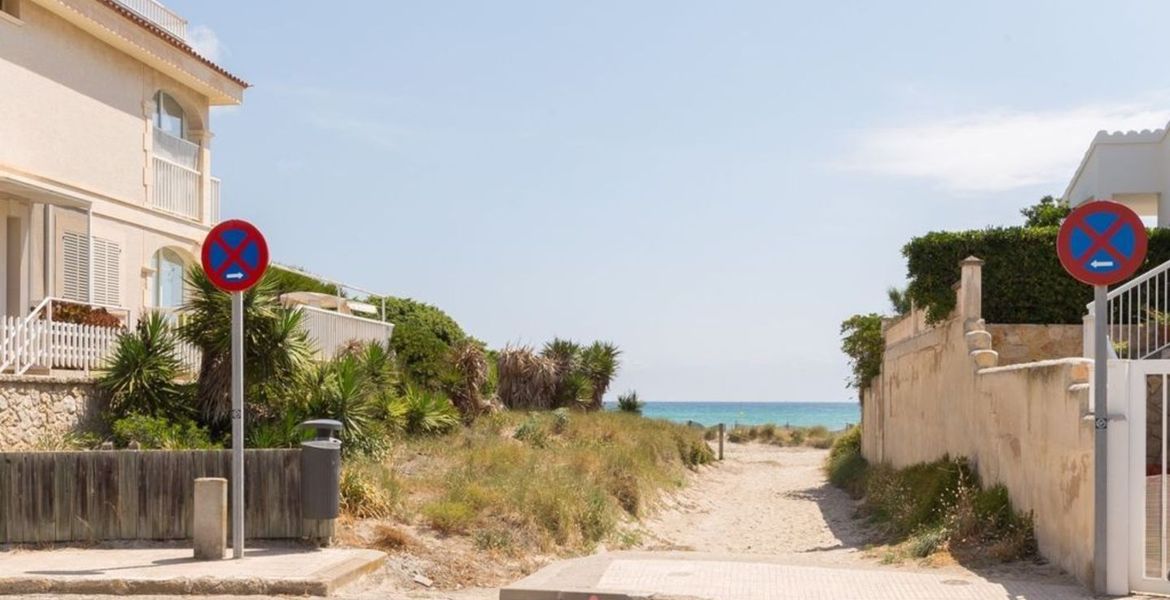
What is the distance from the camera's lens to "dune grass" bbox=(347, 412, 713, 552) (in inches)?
597

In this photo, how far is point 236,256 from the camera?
1223cm

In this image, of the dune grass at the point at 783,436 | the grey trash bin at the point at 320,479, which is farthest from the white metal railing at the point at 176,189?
the dune grass at the point at 783,436

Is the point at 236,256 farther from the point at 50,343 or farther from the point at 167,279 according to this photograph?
the point at 167,279

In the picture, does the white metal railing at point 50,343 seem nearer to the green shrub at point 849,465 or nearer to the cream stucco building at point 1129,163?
the green shrub at point 849,465

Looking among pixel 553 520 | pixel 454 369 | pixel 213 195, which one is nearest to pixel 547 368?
pixel 454 369

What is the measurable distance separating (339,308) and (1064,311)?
16.4 meters

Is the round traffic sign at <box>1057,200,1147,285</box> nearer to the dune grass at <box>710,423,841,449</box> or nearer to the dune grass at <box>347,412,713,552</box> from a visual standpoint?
the dune grass at <box>347,412,713,552</box>

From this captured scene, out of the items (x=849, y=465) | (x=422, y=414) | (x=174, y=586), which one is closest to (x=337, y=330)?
(x=422, y=414)

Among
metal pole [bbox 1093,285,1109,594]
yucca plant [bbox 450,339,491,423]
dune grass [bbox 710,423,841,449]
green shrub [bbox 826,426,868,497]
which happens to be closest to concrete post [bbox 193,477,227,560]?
metal pole [bbox 1093,285,1109,594]

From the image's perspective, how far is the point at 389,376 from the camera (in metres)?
23.5

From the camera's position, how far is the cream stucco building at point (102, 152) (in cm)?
2155

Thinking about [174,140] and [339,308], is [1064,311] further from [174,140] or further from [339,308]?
[174,140]

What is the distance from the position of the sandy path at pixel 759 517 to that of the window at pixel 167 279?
11.6m

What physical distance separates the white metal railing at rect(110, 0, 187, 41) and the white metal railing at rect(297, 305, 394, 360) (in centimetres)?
705
